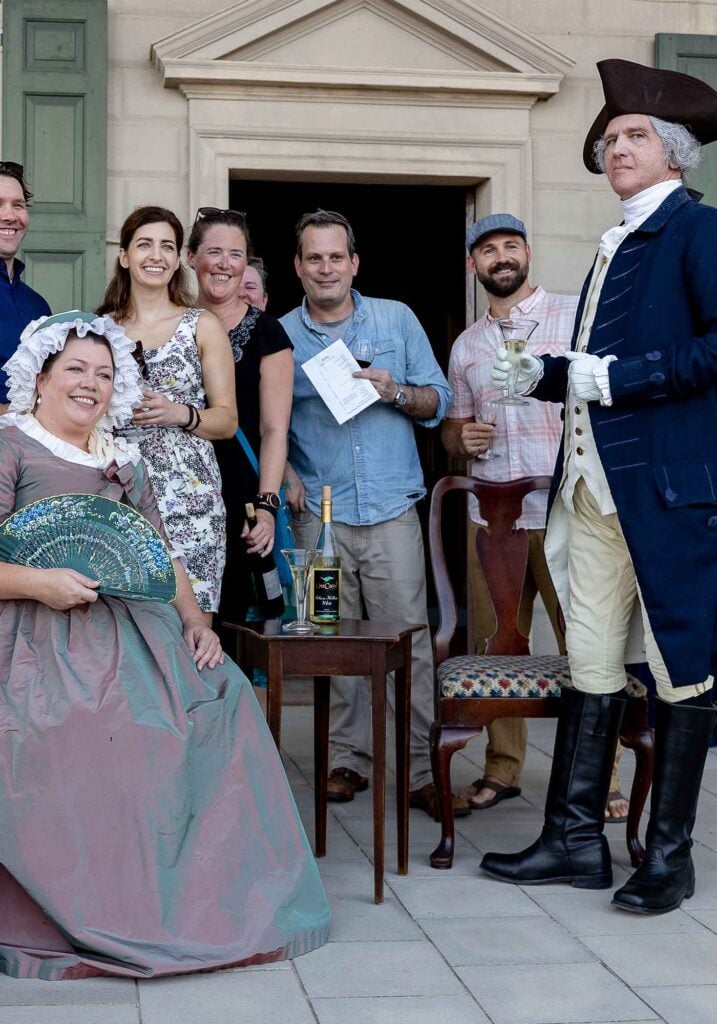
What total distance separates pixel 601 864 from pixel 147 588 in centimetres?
133

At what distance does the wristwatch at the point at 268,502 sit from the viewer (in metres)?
3.83

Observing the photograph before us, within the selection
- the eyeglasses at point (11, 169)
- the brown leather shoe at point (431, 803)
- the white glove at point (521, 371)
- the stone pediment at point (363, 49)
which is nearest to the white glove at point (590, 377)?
the white glove at point (521, 371)

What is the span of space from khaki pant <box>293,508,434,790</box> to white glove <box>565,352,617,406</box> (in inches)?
41.1

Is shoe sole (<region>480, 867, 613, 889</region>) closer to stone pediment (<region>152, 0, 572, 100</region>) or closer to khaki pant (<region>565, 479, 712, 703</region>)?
khaki pant (<region>565, 479, 712, 703</region>)

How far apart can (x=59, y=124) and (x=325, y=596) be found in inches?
110

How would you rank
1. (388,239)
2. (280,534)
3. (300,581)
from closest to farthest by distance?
(300,581) < (280,534) < (388,239)

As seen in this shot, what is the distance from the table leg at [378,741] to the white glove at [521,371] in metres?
0.73

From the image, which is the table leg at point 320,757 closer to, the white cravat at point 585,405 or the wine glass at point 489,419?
the white cravat at point 585,405

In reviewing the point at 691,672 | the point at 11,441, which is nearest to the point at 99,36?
the point at 11,441

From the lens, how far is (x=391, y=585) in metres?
4.16

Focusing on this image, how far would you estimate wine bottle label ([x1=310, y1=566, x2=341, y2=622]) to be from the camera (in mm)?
3402

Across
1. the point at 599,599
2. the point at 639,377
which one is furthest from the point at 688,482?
the point at 599,599

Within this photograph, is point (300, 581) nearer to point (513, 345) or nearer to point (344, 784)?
point (513, 345)

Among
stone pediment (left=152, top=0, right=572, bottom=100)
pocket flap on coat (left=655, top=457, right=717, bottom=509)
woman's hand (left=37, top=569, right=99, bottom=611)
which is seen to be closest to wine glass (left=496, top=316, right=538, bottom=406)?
pocket flap on coat (left=655, top=457, right=717, bottom=509)
